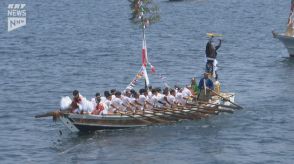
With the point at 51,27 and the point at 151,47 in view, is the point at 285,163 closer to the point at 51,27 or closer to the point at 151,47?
the point at 151,47

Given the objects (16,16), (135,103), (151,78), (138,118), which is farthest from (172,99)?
(16,16)

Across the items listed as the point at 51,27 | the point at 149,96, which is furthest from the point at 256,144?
the point at 51,27

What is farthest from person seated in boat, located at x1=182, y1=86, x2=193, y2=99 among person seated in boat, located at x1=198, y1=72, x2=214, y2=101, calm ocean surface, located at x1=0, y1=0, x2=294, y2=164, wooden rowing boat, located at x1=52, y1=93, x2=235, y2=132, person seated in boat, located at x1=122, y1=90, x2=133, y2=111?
person seated in boat, located at x1=122, y1=90, x2=133, y2=111

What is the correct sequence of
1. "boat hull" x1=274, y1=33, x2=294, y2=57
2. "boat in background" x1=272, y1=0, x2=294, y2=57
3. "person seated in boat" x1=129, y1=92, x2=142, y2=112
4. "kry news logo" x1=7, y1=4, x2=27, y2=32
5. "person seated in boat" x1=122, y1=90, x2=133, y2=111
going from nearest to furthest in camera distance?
"person seated in boat" x1=122, y1=90, x2=133, y2=111, "person seated in boat" x1=129, y1=92, x2=142, y2=112, "boat hull" x1=274, y1=33, x2=294, y2=57, "boat in background" x1=272, y1=0, x2=294, y2=57, "kry news logo" x1=7, y1=4, x2=27, y2=32

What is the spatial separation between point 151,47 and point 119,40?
9610mm

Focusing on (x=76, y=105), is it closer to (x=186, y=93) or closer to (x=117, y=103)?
(x=117, y=103)

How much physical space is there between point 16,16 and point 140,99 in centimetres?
10094

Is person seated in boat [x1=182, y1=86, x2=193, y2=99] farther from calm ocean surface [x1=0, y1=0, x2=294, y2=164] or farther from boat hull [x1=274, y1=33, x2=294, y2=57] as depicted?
boat hull [x1=274, y1=33, x2=294, y2=57]

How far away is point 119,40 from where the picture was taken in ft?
366

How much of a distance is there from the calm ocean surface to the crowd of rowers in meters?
1.59

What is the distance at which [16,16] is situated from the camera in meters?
154

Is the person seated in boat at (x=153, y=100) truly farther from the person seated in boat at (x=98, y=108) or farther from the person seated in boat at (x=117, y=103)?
the person seated in boat at (x=98, y=108)

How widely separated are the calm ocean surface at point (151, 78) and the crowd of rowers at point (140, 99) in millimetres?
1595

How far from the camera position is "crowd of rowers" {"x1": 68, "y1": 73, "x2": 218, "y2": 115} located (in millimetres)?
53969
